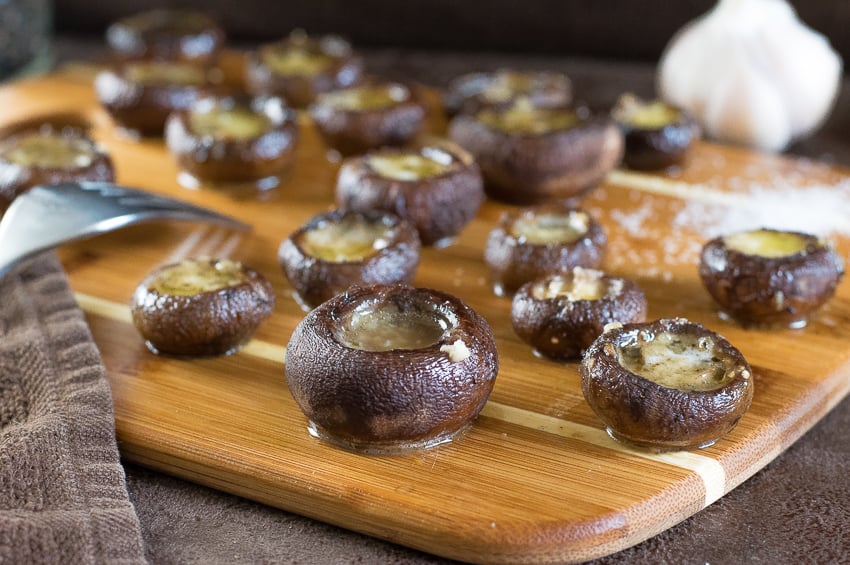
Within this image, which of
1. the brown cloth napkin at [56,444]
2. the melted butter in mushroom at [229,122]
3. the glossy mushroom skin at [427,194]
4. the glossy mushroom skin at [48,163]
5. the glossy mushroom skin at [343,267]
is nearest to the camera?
the brown cloth napkin at [56,444]

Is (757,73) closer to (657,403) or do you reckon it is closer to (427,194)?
(427,194)

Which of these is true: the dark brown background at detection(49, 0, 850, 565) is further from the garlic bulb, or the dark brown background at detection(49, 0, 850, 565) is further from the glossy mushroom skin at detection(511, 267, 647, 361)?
the glossy mushroom skin at detection(511, 267, 647, 361)

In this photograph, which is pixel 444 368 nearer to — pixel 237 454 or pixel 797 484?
pixel 237 454

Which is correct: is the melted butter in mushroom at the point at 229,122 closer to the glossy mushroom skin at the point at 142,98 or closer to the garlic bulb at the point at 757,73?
the glossy mushroom skin at the point at 142,98

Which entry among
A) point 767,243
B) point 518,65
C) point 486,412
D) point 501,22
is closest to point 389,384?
point 486,412

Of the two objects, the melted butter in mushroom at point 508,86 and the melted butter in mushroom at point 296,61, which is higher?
the melted butter in mushroom at point 508,86

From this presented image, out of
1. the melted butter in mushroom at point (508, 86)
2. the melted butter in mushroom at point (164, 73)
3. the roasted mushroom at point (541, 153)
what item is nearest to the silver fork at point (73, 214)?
the roasted mushroom at point (541, 153)

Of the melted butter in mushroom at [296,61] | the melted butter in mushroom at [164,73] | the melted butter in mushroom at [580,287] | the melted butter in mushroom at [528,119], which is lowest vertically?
the melted butter in mushroom at [164,73]
